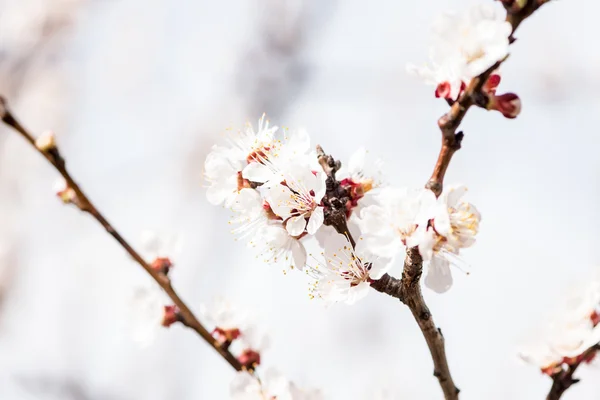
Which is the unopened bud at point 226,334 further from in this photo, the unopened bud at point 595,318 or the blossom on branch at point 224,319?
the unopened bud at point 595,318

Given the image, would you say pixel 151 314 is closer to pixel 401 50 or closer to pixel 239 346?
pixel 239 346

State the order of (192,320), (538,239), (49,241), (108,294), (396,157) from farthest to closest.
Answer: (49,241) → (108,294) → (396,157) → (538,239) → (192,320)

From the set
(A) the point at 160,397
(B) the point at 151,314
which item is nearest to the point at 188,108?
(A) the point at 160,397

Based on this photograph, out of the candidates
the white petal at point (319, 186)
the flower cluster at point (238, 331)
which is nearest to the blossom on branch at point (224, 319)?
the flower cluster at point (238, 331)

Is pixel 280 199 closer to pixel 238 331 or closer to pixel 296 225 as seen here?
pixel 296 225

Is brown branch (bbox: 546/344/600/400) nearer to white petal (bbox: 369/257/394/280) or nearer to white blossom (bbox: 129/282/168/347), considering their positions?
white petal (bbox: 369/257/394/280)

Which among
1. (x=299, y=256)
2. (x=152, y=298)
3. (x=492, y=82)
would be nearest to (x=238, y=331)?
(x=152, y=298)

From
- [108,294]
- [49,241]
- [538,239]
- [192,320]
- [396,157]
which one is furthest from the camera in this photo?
[49,241]
